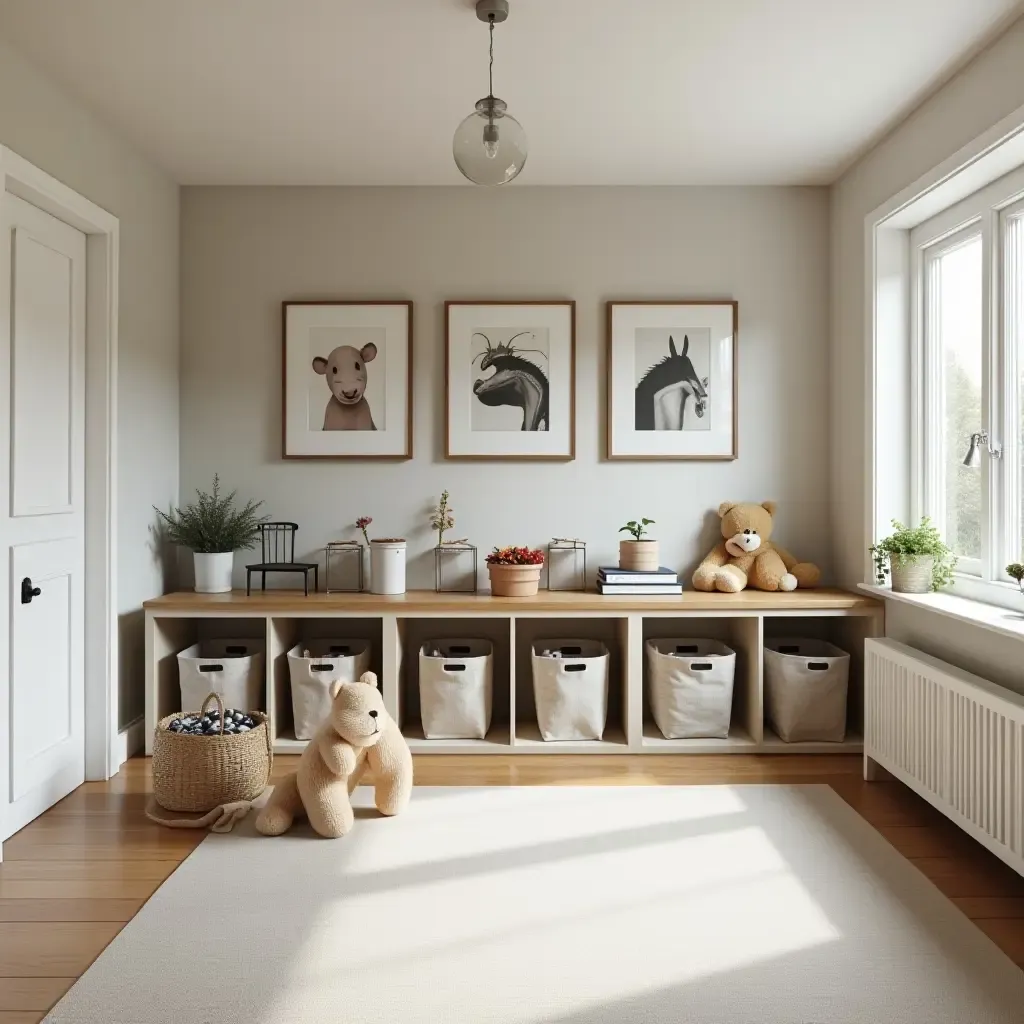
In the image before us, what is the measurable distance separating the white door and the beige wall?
3027 millimetres

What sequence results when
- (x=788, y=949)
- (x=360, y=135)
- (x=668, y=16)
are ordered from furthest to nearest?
(x=360, y=135) → (x=668, y=16) → (x=788, y=949)

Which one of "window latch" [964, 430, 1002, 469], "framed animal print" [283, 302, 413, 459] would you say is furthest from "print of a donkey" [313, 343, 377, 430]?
"window latch" [964, 430, 1002, 469]

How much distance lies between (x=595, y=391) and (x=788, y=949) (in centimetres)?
254

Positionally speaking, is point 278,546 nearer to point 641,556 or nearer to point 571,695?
point 571,695

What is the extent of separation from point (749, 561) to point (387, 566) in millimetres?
1630

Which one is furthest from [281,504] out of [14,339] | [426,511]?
[14,339]

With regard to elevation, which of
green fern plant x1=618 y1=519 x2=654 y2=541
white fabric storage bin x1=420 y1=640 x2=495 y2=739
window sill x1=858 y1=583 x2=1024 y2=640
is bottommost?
white fabric storage bin x1=420 y1=640 x2=495 y2=739

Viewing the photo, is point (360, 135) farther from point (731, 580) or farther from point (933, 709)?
point (933, 709)

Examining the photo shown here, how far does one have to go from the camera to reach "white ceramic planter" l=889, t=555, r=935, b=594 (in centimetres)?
317

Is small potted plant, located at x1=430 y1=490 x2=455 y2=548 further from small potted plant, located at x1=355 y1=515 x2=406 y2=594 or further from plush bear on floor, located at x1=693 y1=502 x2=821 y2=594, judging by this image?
plush bear on floor, located at x1=693 y1=502 x2=821 y2=594

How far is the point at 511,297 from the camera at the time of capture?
4.04 meters

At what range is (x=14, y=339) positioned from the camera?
2.81 metres

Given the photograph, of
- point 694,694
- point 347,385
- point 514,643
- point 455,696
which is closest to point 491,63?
point 347,385

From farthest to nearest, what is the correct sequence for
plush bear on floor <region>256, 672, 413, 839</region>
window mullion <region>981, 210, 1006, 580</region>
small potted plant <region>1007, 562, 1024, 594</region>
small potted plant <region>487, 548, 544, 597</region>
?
small potted plant <region>487, 548, 544, 597</region> < window mullion <region>981, 210, 1006, 580</region> < plush bear on floor <region>256, 672, 413, 839</region> < small potted plant <region>1007, 562, 1024, 594</region>
